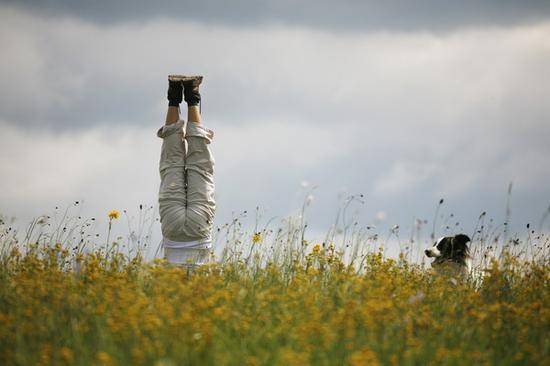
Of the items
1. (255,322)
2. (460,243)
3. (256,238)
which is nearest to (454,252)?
(460,243)

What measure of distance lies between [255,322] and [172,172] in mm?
3362

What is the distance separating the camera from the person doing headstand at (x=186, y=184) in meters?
8.05

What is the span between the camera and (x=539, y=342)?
5301 millimetres

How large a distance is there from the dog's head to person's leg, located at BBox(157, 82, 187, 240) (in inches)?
127

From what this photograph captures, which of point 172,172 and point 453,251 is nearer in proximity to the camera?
point 172,172

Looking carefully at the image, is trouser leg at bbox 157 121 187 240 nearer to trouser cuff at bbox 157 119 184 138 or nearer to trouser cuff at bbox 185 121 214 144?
trouser cuff at bbox 157 119 184 138

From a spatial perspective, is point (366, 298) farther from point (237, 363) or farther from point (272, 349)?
point (237, 363)

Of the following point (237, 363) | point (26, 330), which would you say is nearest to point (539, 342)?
point (237, 363)

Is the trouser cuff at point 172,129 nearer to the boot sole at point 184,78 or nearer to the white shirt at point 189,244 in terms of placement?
the boot sole at point 184,78

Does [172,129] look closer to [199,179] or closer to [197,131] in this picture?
[197,131]

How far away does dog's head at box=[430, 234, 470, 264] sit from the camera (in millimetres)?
8805

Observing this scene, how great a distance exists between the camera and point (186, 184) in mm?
8258

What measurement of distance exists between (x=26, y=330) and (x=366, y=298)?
2.59 m

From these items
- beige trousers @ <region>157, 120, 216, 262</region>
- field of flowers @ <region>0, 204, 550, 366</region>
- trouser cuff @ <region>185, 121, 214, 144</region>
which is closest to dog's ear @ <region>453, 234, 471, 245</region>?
field of flowers @ <region>0, 204, 550, 366</region>
